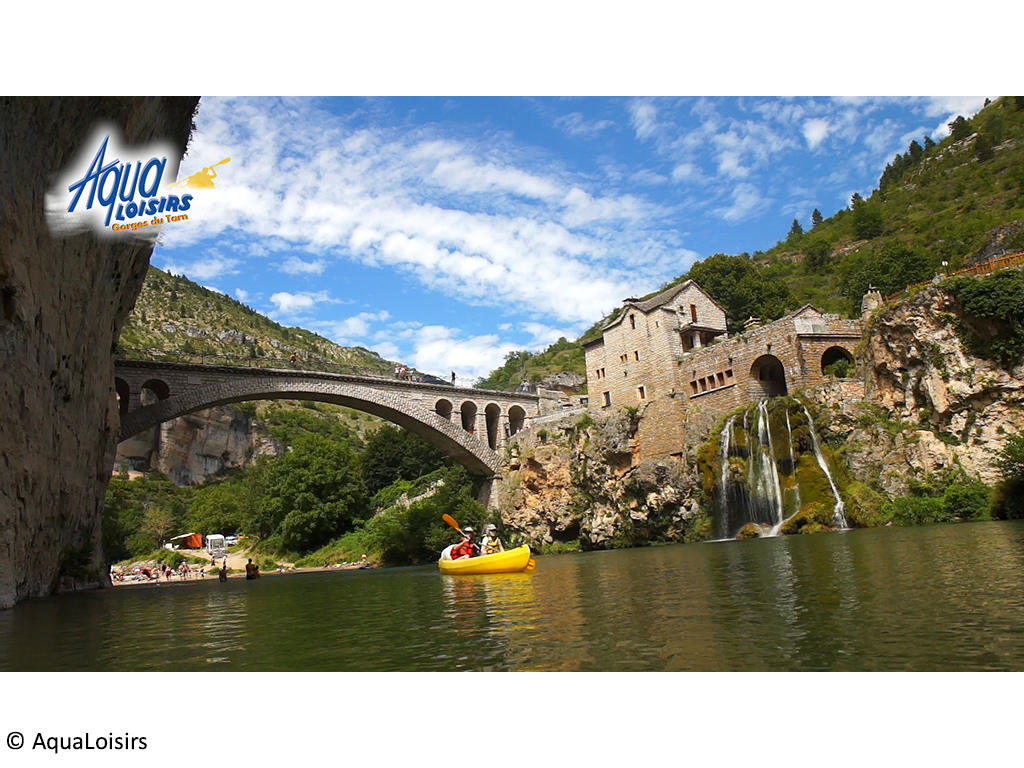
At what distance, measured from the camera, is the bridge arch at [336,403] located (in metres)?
32.5

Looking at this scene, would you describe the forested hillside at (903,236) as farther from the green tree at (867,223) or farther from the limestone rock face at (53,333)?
the limestone rock face at (53,333)

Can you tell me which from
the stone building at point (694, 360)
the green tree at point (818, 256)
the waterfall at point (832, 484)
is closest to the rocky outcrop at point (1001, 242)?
the stone building at point (694, 360)

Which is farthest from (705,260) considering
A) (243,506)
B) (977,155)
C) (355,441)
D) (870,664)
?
(870,664)

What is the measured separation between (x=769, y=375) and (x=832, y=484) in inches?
397

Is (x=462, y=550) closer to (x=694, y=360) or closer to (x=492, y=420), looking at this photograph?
(x=694, y=360)

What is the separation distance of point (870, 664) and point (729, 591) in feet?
16.4

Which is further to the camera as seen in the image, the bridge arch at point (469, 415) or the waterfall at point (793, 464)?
the bridge arch at point (469, 415)

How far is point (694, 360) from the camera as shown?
3659cm

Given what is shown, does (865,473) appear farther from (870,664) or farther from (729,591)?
(870,664)

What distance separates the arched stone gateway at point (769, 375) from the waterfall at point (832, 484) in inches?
201

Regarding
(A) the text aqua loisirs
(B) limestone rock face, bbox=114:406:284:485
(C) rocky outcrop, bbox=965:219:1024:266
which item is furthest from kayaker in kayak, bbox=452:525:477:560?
(B) limestone rock face, bbox=114:406:284:485
